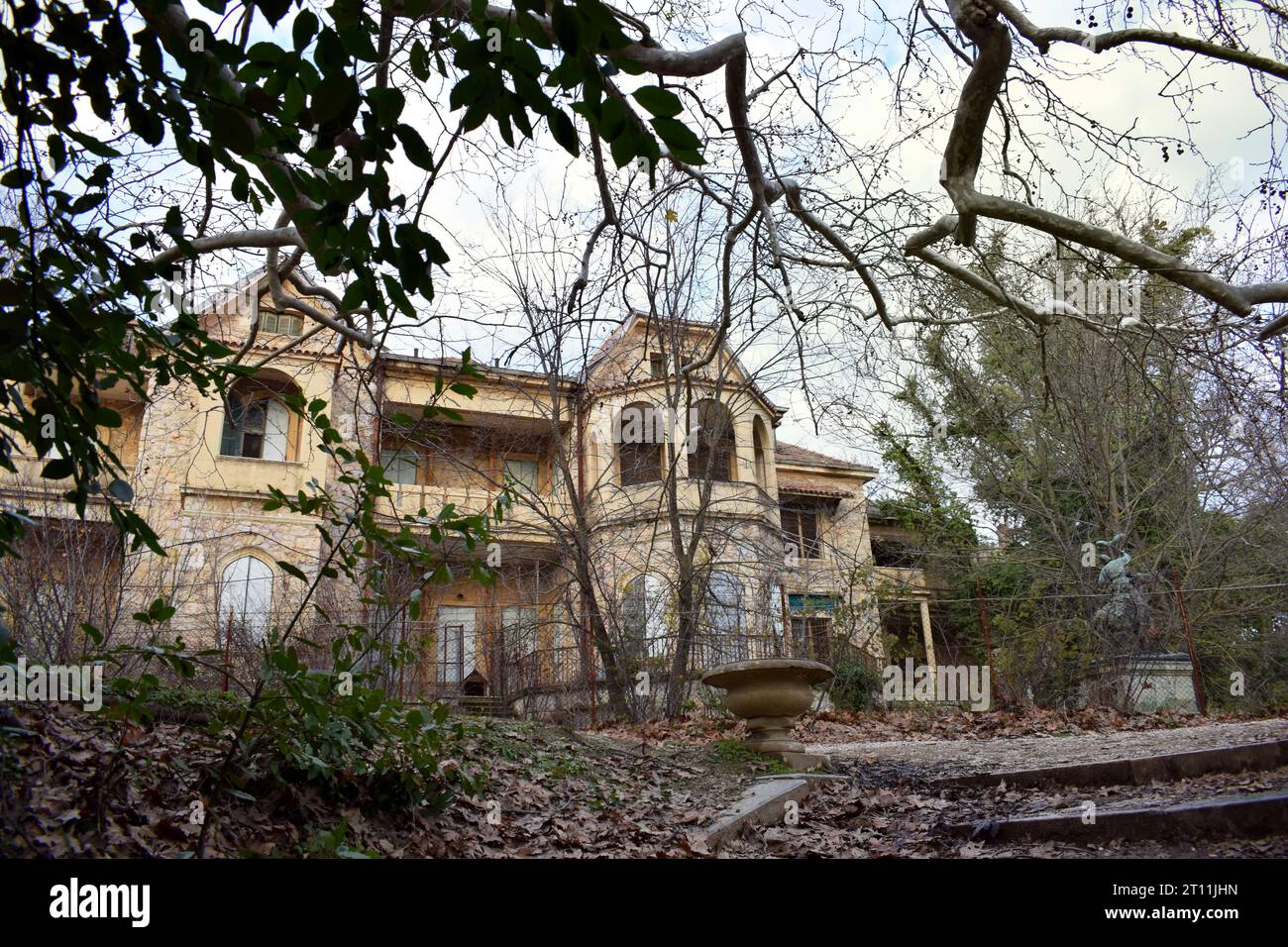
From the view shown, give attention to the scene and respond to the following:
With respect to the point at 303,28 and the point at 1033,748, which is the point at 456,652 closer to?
the point at 1033,748

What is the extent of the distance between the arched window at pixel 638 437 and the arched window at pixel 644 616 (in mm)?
1456

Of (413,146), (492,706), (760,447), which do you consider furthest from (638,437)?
(413,146)

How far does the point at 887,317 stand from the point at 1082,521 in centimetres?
1207

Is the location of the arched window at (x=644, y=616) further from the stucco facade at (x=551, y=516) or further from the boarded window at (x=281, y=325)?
the boarded window at (x=281, y=325)

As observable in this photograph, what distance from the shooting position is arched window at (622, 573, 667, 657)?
11.1 meters

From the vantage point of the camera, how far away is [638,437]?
13320mm

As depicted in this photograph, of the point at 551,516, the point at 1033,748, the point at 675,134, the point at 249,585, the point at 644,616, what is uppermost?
the point at 675,134

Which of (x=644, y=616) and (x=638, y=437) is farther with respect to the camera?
(x=638, y=437)

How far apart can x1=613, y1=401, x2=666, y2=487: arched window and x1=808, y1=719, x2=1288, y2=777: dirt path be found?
4612 millimetres

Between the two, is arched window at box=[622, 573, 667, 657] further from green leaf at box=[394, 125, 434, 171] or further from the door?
green leaf at box=[394, 125, 434, 171]

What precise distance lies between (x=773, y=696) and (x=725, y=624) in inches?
196

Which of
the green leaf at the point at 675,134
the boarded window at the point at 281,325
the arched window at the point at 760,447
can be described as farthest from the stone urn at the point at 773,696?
the boarded window at the point at 281,325

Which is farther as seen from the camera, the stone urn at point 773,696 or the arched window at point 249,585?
the arched window at point 249,585

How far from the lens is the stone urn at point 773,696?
734 cm
